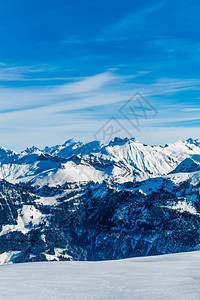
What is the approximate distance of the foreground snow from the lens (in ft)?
89.8

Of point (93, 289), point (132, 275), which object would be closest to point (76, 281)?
point (93, 289)

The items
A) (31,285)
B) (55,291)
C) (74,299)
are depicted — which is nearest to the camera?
(74,299)

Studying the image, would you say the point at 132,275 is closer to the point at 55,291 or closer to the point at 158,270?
the point at 158,270

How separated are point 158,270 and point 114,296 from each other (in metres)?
11.4

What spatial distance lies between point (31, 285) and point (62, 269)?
9.29 metres

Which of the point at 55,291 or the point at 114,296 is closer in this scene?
the point at 114,296

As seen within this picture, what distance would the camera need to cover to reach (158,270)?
3672cm

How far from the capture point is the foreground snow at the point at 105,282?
89.8 ft

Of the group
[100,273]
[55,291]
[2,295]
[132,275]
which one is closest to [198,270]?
[132,275]

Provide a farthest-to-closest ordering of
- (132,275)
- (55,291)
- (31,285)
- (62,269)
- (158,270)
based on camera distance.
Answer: (62,269) → (158,270) → (132,275) → (31,285) → (55,291)

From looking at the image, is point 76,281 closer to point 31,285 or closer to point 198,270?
point 31,285

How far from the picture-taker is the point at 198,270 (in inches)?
1372

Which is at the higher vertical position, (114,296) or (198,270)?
(114,296)

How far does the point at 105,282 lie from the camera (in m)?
31.5
